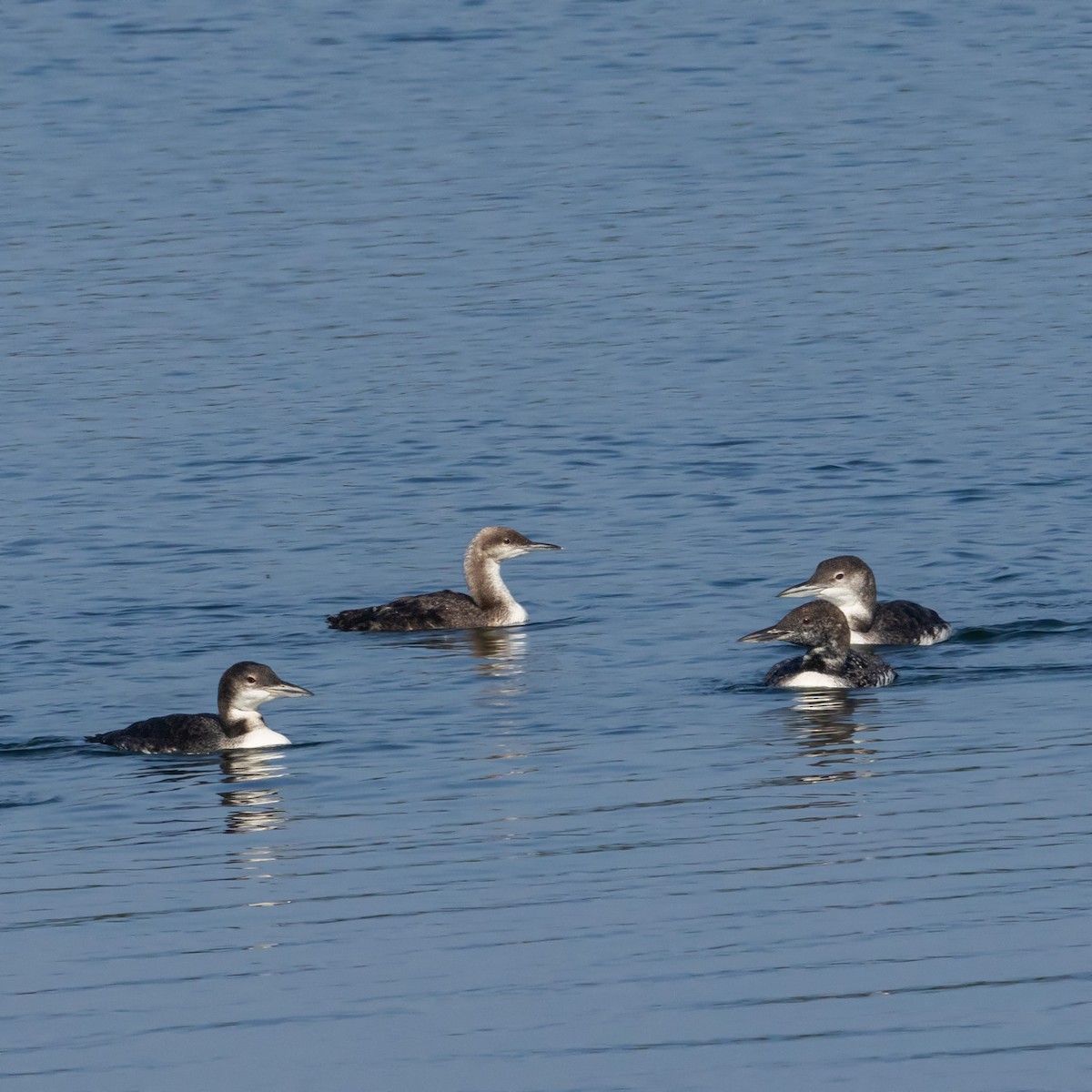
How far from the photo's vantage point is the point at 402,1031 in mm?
9297

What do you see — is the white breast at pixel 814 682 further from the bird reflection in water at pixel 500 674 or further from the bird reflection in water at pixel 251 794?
the bird reflection in water at pixel 251 794

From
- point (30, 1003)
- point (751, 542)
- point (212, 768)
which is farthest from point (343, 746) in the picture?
point (751, 542)

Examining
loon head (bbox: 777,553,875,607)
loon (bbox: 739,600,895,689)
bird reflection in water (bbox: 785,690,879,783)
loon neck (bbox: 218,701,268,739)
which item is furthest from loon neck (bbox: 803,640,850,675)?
loon neck (bbox: 218,701,268,739)

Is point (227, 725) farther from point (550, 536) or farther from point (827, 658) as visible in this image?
point (550, 536)

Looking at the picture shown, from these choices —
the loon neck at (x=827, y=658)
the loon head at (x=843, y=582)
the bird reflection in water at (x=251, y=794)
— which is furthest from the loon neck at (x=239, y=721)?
the loon head at (x=843, y=582)

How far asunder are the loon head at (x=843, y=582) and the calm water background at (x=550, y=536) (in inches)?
23.6

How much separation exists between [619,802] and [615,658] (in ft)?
11.5

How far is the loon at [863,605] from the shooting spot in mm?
16219

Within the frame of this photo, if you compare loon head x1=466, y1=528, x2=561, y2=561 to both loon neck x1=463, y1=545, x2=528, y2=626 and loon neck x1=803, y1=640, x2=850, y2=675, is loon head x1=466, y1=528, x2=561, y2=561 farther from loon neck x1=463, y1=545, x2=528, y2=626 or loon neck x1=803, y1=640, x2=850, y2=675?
loon neck x1=803, y1=640, x2=850, y2=675

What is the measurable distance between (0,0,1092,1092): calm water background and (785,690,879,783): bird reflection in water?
0.16 ft

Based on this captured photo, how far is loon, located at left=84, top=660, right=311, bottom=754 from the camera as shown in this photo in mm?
13930

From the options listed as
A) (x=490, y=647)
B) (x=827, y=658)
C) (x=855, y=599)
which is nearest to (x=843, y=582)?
(x=855, y=599)

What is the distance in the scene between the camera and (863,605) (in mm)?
16453

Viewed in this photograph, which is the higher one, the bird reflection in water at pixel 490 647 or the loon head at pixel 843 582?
the loon head at pixel 843 582
